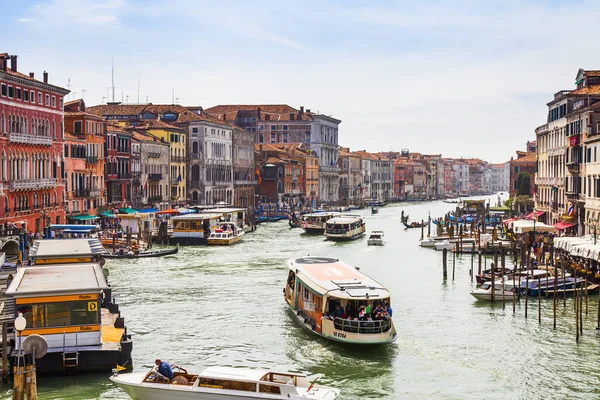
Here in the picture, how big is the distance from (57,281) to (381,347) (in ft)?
19.7

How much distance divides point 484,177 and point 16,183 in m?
165

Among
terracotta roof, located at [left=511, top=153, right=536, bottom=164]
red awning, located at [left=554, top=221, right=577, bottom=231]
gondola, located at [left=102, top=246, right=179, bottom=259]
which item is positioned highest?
terracotta roof, located at [left=511, top=153, right=536, bottom=164]

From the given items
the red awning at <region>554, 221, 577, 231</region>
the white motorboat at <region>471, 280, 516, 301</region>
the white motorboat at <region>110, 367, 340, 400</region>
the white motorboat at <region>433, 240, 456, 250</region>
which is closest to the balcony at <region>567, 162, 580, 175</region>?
the red awning at <region>554, 221, 577, 231</region>

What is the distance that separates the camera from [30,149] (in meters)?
34.6

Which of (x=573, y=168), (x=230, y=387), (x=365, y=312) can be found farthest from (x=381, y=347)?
(x=573, y=168)

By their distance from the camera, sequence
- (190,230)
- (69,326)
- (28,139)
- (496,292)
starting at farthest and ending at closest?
(190,230), (28,139), (496,292), (69,326)

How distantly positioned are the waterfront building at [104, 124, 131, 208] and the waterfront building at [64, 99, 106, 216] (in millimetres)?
801

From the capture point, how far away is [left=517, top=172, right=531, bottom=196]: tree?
63.8m

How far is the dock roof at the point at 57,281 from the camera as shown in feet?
45.9

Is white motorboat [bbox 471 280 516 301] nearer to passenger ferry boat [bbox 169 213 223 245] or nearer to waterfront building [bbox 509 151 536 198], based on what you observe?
passenger ferry boat [bbox 169 213 223 245]

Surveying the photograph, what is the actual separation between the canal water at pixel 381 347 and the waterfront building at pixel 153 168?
877 inches

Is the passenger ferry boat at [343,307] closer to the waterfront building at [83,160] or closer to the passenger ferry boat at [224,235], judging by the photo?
the passenger ferry boat at [224,235]

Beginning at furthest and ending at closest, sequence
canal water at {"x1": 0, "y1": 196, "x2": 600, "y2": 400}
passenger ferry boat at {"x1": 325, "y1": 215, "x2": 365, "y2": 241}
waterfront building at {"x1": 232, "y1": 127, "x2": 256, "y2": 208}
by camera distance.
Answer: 1. waterfront building at {"x1": 232, "y1": 127, "x2": 256, "y2": 208}
2. passenger ferry boat at {"x1": 325, "y1": 215, "x2": 365, "y2": 241}
3. canal water at {"x1": 0, "y1": 196, "x2": 600, "y2": 400}

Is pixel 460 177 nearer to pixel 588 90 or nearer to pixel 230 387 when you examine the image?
pixel 588 90
